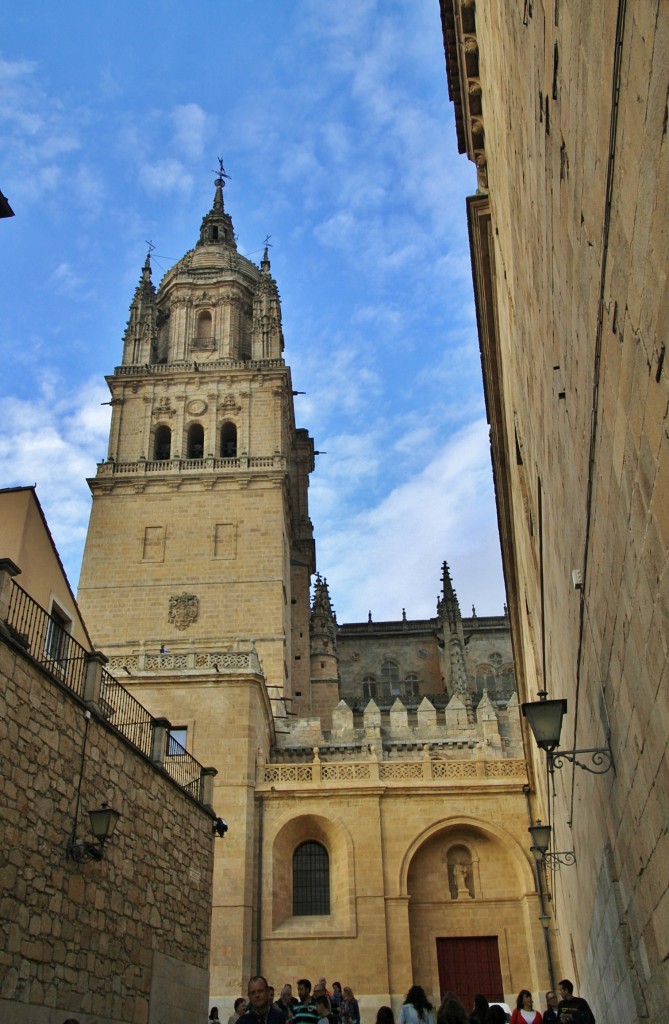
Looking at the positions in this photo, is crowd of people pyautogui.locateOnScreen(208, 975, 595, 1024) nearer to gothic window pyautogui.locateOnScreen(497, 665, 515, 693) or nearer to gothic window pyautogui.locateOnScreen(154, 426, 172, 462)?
gothic window pyautogui.locateOnScreen(154, 426, 172, 462)

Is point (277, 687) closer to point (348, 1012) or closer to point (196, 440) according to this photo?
point (196, 440)

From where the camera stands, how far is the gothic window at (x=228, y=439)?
38294 mm

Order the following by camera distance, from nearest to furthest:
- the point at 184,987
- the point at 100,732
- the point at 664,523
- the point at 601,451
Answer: the point at 664,523 < the point at 601,451 < the point at 100,732 < the point at 184,987

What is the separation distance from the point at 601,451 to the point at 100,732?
28.7 feet

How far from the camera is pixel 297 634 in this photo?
38.8 m

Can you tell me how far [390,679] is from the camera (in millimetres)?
48281

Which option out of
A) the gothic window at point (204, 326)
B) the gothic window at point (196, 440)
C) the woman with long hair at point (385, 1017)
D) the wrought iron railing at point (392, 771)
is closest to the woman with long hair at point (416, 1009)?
the woman with long hair at point (385, 1017)

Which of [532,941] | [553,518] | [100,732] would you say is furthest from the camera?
[532,941]

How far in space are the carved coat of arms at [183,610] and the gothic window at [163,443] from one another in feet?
24.5

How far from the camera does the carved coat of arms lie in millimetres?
32594

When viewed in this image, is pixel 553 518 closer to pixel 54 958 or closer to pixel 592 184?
pixel 592 184

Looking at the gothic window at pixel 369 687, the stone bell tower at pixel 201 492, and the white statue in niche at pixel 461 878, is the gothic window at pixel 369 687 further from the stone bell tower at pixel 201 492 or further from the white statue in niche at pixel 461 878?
the white statue in niche at pixel 461 878

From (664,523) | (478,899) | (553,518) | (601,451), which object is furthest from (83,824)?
(478,899)

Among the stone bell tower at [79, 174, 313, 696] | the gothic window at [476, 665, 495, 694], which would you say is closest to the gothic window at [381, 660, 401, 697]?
the gothic window at [476, 665, 495, 694]
